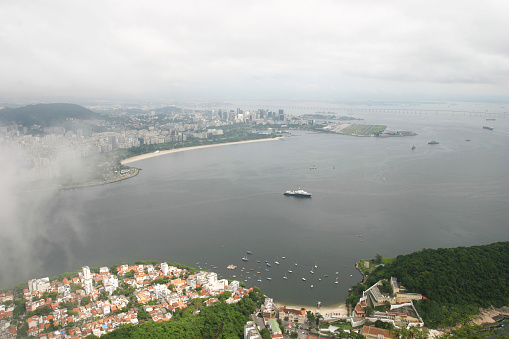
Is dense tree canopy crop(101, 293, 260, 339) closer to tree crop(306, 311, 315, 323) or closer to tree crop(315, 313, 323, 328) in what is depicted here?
tree crop(306, 311, 315, 323)

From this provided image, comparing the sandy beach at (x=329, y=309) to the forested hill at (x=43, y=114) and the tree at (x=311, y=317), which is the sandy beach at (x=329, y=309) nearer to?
the tree at (x=311, y=317)

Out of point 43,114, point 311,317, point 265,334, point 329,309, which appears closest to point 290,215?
point 329,309

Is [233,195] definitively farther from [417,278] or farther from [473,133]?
[473,133]

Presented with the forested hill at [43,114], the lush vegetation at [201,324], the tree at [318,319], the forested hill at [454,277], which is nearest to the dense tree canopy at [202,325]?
the lush vegetation at [201,324]

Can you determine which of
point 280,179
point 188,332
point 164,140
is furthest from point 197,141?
point 188,332

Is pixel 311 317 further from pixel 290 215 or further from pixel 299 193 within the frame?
pixel 299 193

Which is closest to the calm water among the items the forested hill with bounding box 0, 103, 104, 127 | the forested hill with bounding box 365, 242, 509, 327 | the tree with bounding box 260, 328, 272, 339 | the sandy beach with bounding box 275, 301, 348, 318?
the sandy beach with bounding box 275, 301, 348, 318

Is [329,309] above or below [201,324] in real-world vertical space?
below
